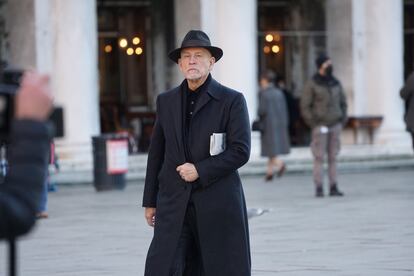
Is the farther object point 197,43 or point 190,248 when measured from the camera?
point 197,43

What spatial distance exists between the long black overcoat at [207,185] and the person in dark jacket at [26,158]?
12.5 ft

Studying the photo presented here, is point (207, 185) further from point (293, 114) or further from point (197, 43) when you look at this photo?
point (293, 114)

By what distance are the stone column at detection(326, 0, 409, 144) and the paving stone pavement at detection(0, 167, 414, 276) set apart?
7.85m

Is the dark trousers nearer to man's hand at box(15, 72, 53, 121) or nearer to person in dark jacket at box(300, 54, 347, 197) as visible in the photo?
man's hand at box(15, 72, 53, 121)

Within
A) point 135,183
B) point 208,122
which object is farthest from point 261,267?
point 135,183

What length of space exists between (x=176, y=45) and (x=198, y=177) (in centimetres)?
2116

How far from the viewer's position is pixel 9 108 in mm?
3639

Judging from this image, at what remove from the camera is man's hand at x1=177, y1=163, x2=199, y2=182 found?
7625 mm

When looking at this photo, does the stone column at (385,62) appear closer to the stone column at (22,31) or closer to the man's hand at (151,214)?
the stone column at (22,31)

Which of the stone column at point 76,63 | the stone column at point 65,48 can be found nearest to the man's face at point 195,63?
the stone column at point 65,48

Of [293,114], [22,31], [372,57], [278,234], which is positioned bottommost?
[278,234]

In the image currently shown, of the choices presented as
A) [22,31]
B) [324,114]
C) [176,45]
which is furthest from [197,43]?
[176,45]

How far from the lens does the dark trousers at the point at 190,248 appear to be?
7614 mm

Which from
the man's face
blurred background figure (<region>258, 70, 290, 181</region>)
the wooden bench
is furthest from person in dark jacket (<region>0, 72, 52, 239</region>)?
the wooden bench
